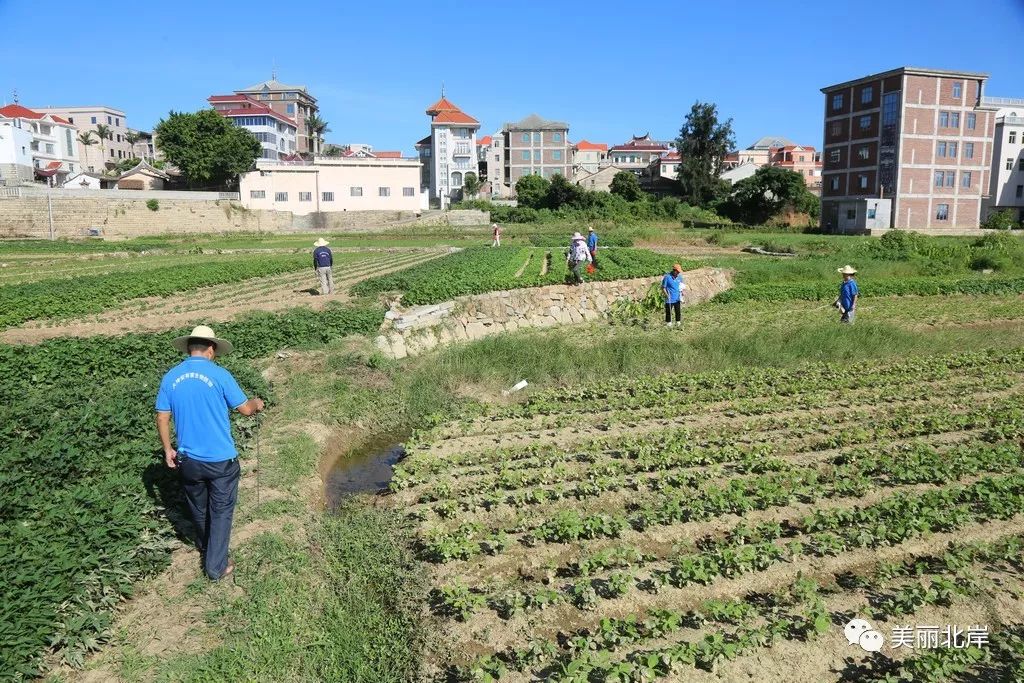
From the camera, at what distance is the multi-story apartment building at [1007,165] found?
6600 cm

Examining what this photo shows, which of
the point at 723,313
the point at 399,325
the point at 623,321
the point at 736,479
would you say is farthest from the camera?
the point at 723,313

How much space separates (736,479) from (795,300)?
54.9ft

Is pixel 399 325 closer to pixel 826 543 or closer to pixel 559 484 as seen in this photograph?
pixel 559 484

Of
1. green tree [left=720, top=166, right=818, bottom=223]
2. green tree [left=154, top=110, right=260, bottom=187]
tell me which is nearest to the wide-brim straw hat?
green tree [left=154, top=110, right=260, bottom=187]

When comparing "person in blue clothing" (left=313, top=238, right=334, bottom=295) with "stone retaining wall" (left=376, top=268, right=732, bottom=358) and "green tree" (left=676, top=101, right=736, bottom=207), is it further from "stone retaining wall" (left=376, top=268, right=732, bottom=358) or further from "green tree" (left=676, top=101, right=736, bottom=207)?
"green tree" (left=676, top=101, right=736, bottom=207)

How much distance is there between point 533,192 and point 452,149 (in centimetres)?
1853

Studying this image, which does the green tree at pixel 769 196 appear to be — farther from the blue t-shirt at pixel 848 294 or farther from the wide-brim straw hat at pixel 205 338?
the wide-brim straw hat at pixel 205 338

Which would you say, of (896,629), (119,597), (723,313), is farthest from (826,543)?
(723,313)

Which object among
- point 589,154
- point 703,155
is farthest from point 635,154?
point 703,155

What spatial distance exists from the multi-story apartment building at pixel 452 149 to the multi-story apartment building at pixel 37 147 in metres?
40.2

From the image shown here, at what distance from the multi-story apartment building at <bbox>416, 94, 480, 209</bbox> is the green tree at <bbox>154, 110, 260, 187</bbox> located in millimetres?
25488

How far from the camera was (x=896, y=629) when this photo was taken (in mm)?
5230

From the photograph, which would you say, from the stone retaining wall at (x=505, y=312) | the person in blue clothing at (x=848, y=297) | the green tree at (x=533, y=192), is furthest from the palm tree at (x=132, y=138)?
the person in blue clothing at (x=848, y=297)

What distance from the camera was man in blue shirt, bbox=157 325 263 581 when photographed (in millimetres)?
5918
